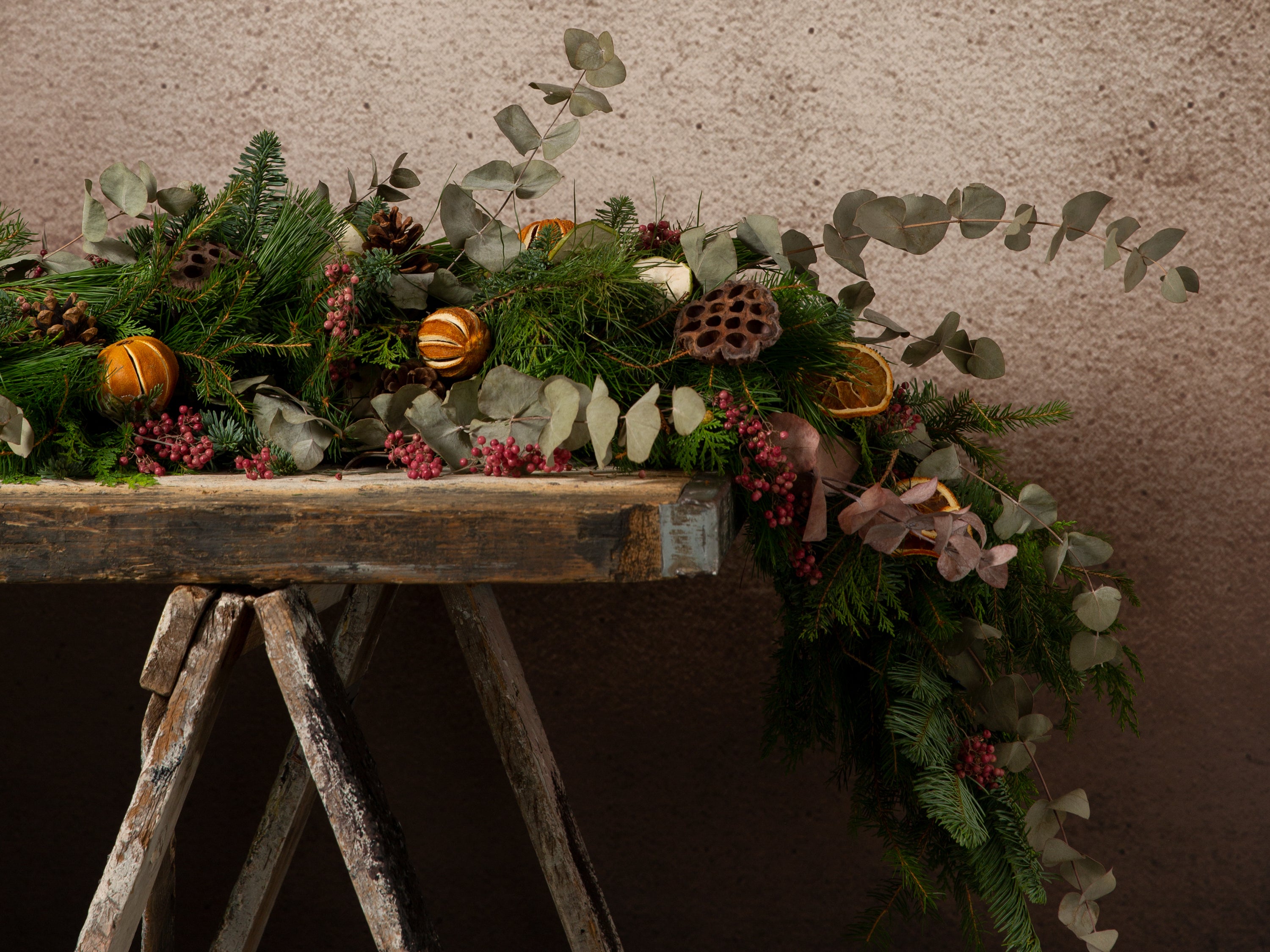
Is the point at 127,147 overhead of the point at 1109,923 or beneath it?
overhead

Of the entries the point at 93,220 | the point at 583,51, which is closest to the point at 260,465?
the point at 93,220

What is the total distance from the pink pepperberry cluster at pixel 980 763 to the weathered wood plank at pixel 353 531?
0.32 meters

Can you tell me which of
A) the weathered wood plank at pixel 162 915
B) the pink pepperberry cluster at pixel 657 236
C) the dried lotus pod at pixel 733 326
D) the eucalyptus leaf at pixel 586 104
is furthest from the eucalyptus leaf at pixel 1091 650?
the weathered wood plank at pixel 162 915

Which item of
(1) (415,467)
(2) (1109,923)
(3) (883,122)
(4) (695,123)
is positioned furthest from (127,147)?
(2) (1109,923)

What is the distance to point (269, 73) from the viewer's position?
1155 mm

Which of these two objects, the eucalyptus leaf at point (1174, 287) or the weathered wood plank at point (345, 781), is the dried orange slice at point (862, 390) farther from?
the weathered wood plank at point (345, 781)

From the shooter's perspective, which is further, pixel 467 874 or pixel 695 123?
pixel 467 874

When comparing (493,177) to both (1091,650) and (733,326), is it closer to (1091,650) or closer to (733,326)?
(733,326)

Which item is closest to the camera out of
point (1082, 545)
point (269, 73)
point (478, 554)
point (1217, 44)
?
point (478, 554)

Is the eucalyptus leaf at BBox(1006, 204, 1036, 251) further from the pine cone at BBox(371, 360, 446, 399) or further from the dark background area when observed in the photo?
the dark background area

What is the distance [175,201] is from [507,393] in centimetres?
38

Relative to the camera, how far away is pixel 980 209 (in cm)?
69

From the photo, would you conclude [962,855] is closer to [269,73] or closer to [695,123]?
[695,123]

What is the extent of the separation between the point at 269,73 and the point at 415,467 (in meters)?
0.86
